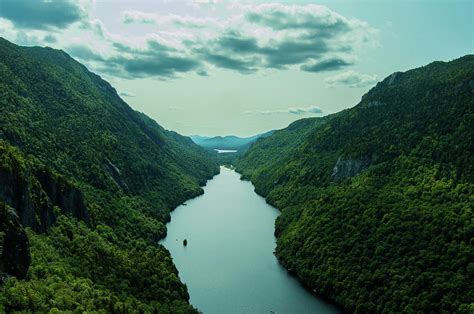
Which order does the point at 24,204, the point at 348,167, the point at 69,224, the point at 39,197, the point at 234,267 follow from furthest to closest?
1. the point at 348,167
2. the point at 234,267
3. the point at 69,224
4. the point at 39,197
5. the point at 24,204

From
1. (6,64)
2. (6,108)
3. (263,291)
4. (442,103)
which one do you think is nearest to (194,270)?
(263,291)

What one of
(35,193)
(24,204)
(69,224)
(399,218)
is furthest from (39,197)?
(399,218)

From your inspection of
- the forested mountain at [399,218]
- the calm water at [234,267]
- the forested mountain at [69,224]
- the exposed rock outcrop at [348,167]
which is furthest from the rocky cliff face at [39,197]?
the exposed rock outcrop at [348,167]

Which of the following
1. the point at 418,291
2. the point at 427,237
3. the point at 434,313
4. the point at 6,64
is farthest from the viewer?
the point at 6,64

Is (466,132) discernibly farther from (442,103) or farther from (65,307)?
(65,307)

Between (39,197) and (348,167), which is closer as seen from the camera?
(39,197)

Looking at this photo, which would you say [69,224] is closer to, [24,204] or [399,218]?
[24,204]

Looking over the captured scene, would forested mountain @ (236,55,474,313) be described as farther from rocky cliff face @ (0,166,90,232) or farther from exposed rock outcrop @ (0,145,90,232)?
exposed rock outcrop @ (0,145,90,232)
